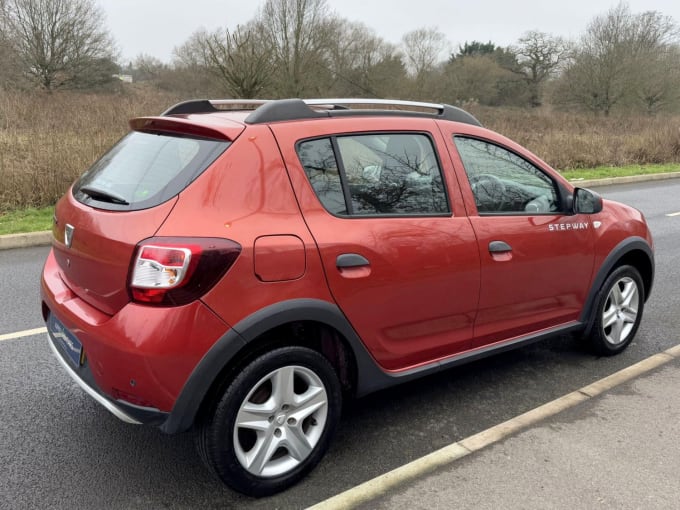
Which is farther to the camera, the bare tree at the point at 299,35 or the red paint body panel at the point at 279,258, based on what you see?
the bare tree at the point at 299,35

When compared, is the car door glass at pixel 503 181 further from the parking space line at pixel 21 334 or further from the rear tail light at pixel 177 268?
the parking space line at pixel 21 334

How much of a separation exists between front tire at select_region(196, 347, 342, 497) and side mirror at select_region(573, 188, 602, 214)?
6.58 ft

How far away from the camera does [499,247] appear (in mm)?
3186

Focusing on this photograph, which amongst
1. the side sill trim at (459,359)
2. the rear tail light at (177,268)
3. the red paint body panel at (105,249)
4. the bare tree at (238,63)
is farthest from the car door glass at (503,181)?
the bare tree at (238,63)

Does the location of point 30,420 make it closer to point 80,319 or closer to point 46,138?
point 80,319

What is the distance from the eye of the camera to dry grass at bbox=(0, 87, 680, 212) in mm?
9578

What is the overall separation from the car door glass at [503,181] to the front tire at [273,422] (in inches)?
53.6

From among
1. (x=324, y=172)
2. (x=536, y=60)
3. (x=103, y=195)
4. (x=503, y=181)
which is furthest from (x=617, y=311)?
(x=536, y=60)

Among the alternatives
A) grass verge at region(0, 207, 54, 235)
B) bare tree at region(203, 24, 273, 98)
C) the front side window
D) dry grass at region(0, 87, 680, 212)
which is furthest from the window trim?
bare tree at region(203, 24, 273, 98)

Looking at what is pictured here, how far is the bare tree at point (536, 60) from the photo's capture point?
48.4m

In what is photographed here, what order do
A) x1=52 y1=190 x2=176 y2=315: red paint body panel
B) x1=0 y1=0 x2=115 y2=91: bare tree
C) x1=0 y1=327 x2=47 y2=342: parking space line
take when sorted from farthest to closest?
1. x1=0 y1=0 x2=115 y2=91: bare tree
2. x1=0 y1=327 x2=47 y2=342: parking space line
3. x1=52 y1=190 x2=176 y2=315: red paint body panel

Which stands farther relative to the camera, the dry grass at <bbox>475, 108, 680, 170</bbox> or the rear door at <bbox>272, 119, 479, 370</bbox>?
the dry grass at <bbox>475, 108, 680, 170</bbox>

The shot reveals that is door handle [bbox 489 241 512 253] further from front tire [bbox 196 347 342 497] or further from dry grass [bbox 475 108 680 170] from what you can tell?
dry grass [bbox 475 108 680 170]

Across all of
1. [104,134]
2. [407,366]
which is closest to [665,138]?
[104,134]
